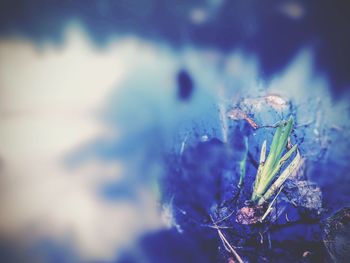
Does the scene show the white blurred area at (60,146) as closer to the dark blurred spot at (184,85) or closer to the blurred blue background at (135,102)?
the blurred blue background at (135,102)

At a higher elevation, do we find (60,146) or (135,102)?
(135,102)

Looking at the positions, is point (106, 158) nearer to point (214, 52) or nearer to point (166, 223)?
point (166, 223)

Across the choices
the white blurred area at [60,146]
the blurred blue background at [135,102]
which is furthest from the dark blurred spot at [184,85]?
the white blurred area at [60,146]

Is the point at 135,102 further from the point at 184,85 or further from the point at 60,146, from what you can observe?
the point at 60,146

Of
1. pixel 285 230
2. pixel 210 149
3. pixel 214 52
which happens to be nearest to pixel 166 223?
pixel 210 149

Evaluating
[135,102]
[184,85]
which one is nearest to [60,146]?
[135,102]
